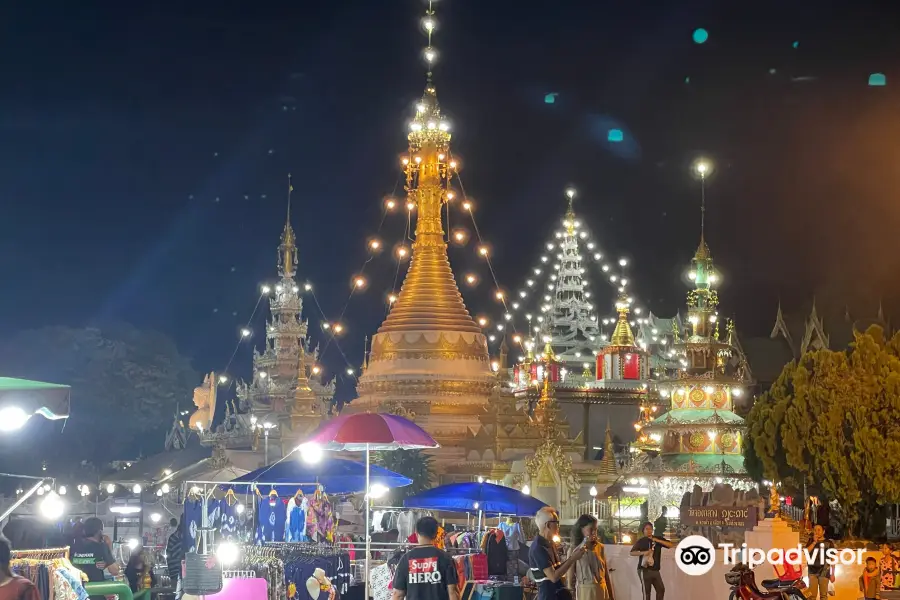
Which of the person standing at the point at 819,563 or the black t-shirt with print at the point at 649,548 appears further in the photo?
the person standing at the point at 819,563

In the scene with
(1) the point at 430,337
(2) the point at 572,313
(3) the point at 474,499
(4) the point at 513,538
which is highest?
(2) the point at 572,313

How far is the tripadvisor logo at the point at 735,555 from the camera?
19.3 meters

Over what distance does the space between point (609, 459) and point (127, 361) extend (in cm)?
2659

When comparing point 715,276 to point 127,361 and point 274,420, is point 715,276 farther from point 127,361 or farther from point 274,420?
point 127,361

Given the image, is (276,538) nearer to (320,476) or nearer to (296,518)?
(296,518)

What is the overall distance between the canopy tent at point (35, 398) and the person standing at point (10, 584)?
2206 mm

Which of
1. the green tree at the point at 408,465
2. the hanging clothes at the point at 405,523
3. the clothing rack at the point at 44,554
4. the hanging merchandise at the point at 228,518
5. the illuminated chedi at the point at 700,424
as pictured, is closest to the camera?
the clothing rack at the point at 44,554

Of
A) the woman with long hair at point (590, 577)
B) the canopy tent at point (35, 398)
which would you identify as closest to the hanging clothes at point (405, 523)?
the woman with long hair at point (590, 577)

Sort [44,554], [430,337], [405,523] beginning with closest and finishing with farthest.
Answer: [44,554], [405,523], [430,337]

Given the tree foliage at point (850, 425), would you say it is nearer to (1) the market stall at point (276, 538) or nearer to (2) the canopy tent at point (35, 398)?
(1) the market stall at point (276, 538)

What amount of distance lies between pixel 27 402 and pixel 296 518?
10313 millimetres

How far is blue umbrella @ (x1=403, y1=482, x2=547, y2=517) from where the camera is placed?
23.0m

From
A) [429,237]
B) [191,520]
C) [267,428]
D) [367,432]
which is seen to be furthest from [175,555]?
[429,237]

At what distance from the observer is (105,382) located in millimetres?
63875
